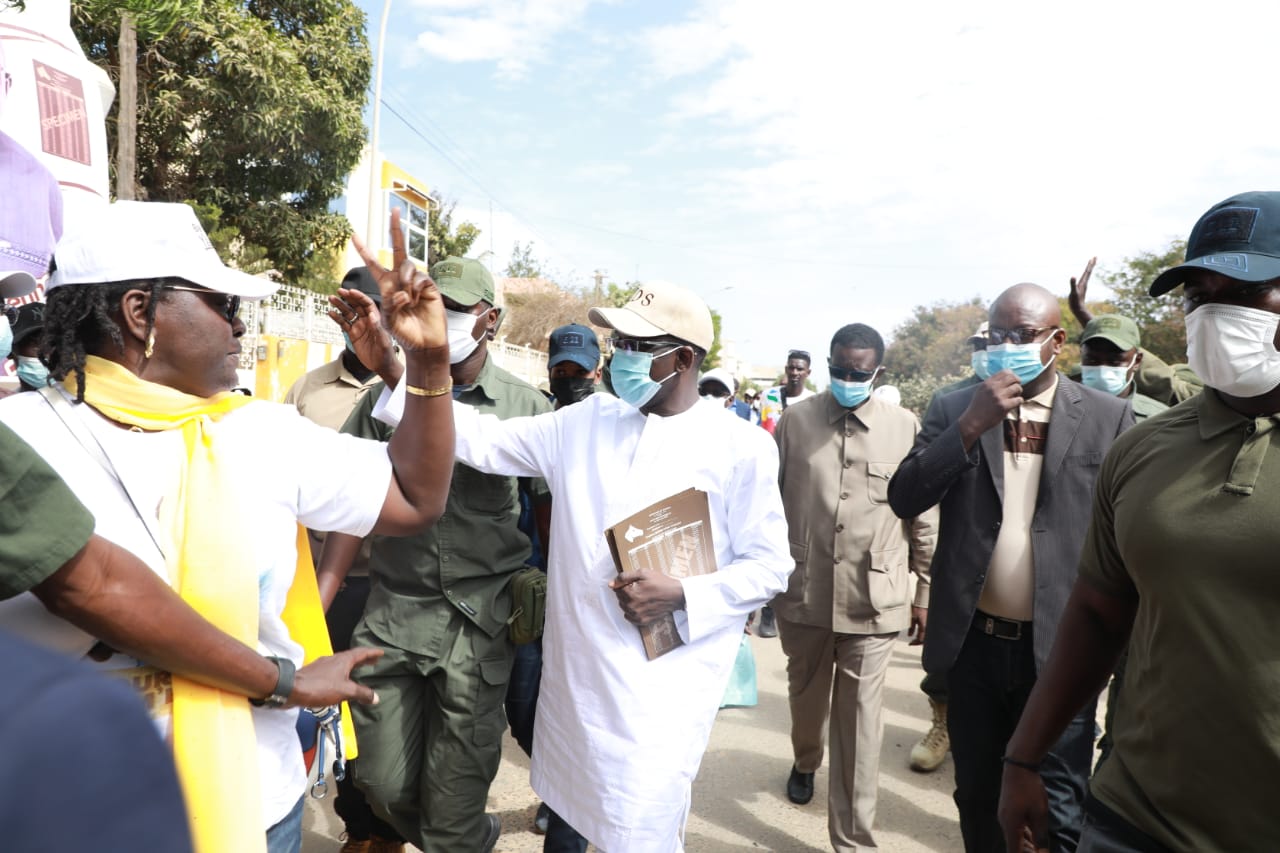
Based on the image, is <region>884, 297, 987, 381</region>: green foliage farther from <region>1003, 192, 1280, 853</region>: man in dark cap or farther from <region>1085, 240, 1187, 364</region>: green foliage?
<region>1003, 192, 1280, 853</region>: man in dark cap

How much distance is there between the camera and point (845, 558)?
422cm

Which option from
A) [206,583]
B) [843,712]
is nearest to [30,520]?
[206,583]

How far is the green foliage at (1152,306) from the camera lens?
20984 millimetres

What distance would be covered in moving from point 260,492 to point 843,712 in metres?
3.01

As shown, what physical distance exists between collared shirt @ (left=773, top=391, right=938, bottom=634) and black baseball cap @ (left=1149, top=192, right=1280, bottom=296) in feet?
7.78

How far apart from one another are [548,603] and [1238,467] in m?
1.91

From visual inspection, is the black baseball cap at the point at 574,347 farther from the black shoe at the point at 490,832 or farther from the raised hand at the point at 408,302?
the raised hand at the point at 408,302

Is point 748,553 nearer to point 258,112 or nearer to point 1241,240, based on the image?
point 1241,240

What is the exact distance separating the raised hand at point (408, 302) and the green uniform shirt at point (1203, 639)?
5.13 feet

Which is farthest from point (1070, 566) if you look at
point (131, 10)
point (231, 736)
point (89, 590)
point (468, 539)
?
point (131, 10)

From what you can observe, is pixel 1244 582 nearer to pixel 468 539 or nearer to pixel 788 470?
pixel 468 539

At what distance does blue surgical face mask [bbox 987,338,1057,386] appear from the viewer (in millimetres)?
3199

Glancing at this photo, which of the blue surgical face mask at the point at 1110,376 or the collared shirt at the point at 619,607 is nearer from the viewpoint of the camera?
the collared shirt at the point at 619,607

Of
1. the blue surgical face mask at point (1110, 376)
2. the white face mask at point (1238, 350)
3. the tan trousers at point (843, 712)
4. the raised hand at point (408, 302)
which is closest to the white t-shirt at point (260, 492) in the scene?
the raised hand at point (408, 302)
